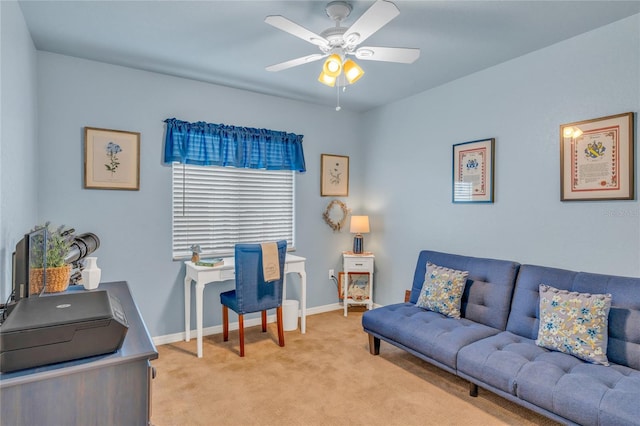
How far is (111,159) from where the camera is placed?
3.13 m

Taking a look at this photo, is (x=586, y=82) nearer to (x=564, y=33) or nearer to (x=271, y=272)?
(x=564, y=33)

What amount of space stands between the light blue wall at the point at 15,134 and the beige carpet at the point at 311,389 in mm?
1329

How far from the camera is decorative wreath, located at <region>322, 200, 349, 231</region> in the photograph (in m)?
4.42

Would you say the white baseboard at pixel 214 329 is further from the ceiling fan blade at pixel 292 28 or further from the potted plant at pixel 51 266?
the ceiling fan blade at pixel 292 28

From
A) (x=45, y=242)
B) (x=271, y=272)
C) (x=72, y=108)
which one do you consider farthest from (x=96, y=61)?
(x=271, y=272)

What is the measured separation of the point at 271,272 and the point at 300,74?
6.12 feet

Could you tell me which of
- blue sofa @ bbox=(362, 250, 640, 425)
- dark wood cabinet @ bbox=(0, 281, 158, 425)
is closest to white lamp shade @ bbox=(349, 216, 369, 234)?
blue sofa @ bbox=(362, 250, 640, 425)

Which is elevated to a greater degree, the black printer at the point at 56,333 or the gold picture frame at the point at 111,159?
the gold picture frame at the point at 111,159

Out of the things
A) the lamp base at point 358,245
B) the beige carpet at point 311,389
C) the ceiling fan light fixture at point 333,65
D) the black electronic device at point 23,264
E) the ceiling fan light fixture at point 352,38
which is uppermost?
the ceiling fan light fixture at point 352,38

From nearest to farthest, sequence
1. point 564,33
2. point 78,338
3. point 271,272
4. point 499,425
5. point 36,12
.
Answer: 1. point 78,338
2. point 499,425
3. point 36,12
4. point 564,33
5. point 271,272

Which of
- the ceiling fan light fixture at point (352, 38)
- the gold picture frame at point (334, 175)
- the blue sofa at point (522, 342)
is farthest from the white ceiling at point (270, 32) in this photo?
the blue sofa at point (522, 342)

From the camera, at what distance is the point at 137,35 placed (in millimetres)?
2600

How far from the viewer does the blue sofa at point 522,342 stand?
179 centimetres

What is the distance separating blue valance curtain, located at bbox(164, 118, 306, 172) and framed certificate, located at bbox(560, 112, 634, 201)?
2550 mm
